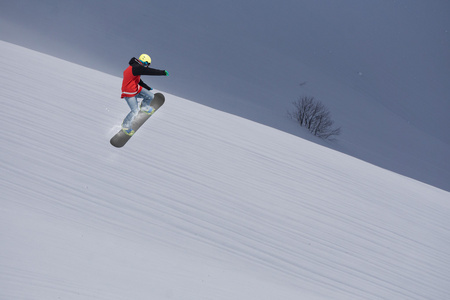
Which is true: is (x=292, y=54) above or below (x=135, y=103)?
above

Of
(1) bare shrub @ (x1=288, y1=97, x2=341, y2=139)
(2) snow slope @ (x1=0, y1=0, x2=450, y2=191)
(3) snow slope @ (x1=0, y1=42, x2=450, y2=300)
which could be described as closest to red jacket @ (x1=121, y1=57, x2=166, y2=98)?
(3) snow slope @ (x1=0, y1=42, x2=450, y2=300)

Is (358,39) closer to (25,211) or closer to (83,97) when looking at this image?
(83,97)

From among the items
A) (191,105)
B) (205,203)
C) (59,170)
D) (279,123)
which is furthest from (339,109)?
(59,170)

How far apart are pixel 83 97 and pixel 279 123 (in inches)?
235

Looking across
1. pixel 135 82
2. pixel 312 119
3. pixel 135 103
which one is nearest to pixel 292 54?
pixel 312 119

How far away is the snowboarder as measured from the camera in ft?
12.8

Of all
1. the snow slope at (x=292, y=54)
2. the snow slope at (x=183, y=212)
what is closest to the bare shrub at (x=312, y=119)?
the snow slope at (x=292, y=54)

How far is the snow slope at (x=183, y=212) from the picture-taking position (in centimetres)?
456

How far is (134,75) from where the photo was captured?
4.08m

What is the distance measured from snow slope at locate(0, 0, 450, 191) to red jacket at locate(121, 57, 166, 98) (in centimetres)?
556

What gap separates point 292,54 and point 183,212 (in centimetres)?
1426

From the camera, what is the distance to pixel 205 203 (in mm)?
5402

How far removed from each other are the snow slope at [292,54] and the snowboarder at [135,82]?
5094 mm

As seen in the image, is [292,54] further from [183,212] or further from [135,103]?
[135,103]
